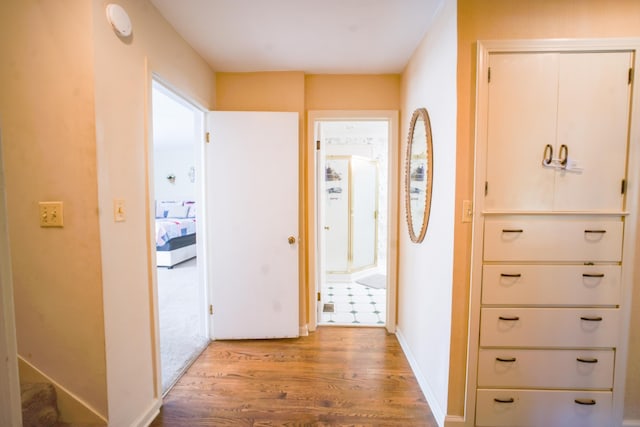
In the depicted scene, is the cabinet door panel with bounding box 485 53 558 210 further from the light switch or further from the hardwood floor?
the light switch

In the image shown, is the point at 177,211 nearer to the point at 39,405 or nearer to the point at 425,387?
the point at 39,405

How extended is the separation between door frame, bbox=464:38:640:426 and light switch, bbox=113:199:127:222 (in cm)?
185

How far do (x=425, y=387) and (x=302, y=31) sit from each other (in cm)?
257

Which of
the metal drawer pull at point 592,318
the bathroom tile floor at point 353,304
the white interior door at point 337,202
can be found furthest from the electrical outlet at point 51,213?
the white interior door at point 337,202

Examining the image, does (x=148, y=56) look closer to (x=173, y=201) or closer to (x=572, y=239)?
(x=572, y=239)

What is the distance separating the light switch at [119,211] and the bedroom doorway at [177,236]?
0.22m

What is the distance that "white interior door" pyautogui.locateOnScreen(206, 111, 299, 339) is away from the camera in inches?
93.3

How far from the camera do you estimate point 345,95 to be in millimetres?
2541

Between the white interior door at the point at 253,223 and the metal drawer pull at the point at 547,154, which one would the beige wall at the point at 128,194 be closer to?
the white interior door at the point at 253,223

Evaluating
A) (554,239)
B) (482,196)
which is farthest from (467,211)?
(554,239)

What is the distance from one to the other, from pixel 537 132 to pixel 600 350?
1229 mm

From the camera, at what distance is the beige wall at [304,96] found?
8.09 feet

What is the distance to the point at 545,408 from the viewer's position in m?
1.49

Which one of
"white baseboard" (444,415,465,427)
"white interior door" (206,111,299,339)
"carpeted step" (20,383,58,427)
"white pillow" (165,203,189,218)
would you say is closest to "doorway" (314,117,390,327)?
"white interior door" (206,111,299,339)
